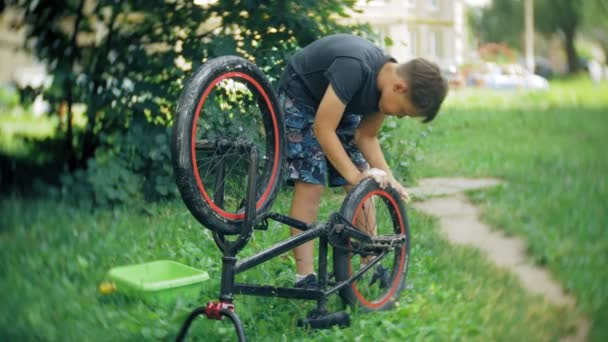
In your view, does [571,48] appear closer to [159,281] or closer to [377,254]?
[377,254]

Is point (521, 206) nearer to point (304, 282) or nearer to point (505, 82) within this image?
point (304, 282)

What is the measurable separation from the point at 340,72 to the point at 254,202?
2.10 feet

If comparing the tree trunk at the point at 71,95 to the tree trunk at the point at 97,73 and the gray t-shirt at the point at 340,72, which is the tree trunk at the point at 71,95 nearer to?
the tree trunk at the point at 97,73

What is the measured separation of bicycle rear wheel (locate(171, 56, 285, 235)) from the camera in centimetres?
227

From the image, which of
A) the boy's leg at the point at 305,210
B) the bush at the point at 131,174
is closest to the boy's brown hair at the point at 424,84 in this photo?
the boy's leg at the point at 305,210

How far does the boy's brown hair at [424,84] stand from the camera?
2842 millimetres

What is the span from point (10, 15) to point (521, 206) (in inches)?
137

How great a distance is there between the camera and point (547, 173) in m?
5.49

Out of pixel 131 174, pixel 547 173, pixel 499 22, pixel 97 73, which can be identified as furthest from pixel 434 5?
pixel 499 22

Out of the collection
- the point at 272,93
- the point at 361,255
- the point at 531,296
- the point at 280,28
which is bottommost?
the point at 531,296

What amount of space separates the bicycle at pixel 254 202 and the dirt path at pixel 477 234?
0.70 m

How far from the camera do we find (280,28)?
4008mm

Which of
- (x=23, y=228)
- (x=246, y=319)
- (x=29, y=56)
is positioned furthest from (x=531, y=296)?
(x=29, y=56)

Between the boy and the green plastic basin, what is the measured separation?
42 centimetres
